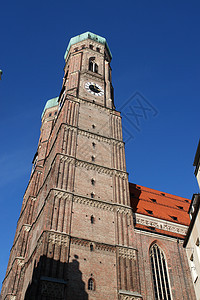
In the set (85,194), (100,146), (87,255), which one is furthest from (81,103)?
(87,255)

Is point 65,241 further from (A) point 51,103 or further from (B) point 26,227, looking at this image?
(A) point 51,103

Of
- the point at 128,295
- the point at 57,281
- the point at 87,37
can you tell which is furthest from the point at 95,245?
the point at 87,37

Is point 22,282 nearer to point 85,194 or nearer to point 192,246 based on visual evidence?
point 85,194

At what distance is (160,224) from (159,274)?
5862 mm

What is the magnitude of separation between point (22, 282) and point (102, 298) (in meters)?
8.71

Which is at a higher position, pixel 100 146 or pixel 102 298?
pixel 100 146

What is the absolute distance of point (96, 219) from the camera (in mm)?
25828

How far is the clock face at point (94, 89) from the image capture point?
37.5m

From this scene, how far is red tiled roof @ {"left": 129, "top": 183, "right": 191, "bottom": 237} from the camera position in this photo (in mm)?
32281


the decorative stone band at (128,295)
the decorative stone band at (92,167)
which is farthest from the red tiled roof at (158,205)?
the decorative stone band at (128,295)

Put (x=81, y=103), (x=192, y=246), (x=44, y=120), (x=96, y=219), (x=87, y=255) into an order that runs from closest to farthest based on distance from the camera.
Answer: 1. (x=192, y=246)
2. (x=87, y=255)
3. (x=96, y=219)
4. (x=81, y=103)
5. (x=44, y=120)

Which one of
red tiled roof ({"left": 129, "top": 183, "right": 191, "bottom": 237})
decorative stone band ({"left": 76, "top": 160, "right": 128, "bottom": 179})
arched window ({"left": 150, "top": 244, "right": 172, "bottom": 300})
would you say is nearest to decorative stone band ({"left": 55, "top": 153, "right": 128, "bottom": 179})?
decorative stone band ({"left": 76, "top": 160, "right": 128, "bottom": 179})

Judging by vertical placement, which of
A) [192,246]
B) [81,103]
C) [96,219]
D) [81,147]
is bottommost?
[192,246]

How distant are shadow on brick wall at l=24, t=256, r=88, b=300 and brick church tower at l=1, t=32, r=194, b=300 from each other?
6cm
